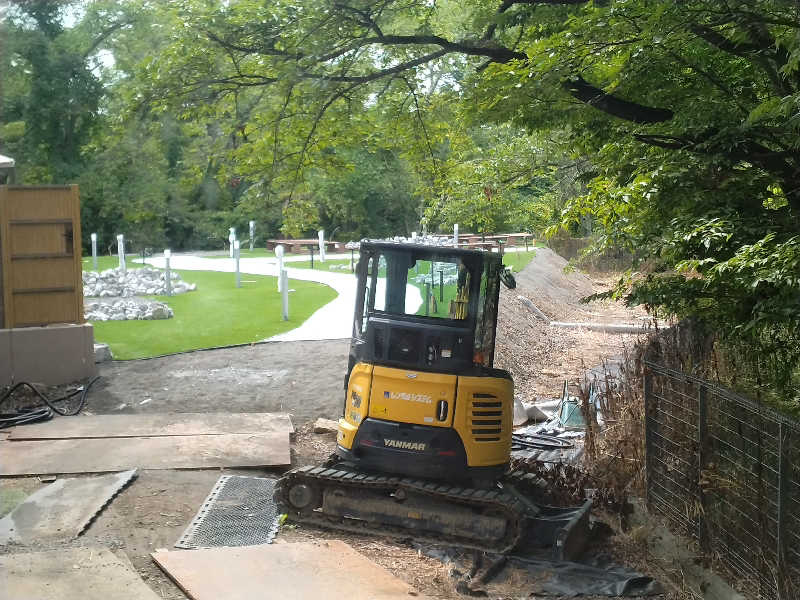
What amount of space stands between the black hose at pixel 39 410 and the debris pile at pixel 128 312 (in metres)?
6.94

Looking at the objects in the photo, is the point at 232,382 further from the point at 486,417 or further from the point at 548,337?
the point at 548,337

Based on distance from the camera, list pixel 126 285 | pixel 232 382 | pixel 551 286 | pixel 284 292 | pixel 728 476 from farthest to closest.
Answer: pixel 551 286, pixel 126 285, pixel 284 292, pixel 232 382, pixel 728 476

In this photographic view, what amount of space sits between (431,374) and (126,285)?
20.0 meters

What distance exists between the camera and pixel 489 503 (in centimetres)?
777

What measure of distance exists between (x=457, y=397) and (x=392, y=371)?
1.96 feet

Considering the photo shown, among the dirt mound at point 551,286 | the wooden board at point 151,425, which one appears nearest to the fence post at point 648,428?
the wooden board at point 151,425

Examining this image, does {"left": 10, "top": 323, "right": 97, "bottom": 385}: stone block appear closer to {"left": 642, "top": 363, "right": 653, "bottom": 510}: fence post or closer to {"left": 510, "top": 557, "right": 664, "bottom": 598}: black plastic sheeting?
{"left": 510, "top": 557, "right": 664, "bottom": 598}: black plastic sheeting

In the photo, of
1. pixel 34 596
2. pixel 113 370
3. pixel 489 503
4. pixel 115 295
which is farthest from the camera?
pixel 115 295

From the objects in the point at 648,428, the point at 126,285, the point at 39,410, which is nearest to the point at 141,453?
the point at 39,410

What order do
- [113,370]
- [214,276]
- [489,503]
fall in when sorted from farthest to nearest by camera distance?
[214,276]
[113,370]
[489,503]

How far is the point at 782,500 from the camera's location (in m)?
6.03

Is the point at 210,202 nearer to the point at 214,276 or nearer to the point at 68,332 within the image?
the point at 214,276

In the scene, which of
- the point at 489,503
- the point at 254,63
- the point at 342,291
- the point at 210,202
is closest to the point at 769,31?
the point at 489,503

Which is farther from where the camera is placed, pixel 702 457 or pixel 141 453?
pixel 141 453
